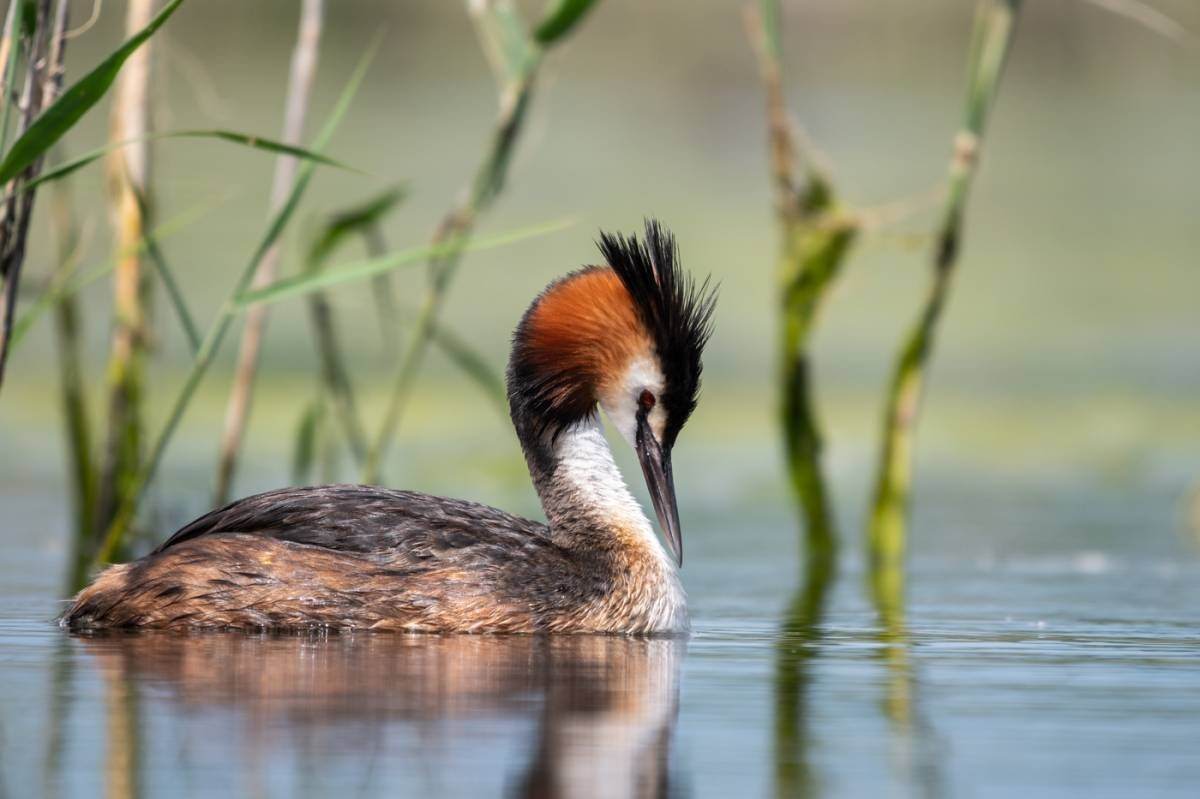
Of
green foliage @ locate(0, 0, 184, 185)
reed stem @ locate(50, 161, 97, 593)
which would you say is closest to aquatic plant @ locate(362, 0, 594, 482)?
reed stem @ locate(50, 161, 97, 593)

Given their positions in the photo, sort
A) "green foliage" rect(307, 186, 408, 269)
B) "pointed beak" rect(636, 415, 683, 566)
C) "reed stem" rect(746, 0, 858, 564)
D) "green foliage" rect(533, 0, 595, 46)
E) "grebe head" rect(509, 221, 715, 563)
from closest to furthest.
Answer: "grebe head" rect(509, 221, 715, 563) → "pointed beak" rect(636, 415, 683, 566) → "green foliage" rect(533, 0, 595, 46) → "green foliage" rect(307, 186, 408, 269) → "reed stem" rect(746, 0, 858, 564)

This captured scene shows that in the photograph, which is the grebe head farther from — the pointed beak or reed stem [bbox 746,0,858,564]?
reed stem [bbox 746,0,858,564]

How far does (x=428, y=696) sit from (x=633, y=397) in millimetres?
2288

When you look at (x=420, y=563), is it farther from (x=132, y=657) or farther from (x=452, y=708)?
(x=452, y=708)

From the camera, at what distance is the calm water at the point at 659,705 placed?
484 centimetres

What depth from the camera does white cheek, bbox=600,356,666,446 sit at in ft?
26.0

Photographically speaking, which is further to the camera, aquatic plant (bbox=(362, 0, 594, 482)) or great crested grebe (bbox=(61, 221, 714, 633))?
aquatic plant (bbox=(362, 0, 594, 482))

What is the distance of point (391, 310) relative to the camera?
973cm

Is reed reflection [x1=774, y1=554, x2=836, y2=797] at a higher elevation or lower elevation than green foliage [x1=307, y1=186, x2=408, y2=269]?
lower

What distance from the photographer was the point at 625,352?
793cm

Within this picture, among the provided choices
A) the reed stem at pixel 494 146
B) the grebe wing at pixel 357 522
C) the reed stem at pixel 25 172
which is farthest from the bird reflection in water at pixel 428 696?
the reed stem at pixel 494 146

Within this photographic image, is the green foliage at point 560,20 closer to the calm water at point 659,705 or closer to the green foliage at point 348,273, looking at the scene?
the green foliage at point 348,273

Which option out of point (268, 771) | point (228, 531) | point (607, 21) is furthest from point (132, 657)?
point (607, 21)

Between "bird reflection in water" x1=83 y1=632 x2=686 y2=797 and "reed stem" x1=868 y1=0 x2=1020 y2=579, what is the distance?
8.65 ft
